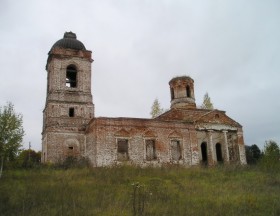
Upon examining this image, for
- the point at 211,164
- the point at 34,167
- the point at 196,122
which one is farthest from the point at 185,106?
the point at 34,167

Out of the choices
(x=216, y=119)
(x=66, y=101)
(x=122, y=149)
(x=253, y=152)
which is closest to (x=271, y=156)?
(x=216, y=119)

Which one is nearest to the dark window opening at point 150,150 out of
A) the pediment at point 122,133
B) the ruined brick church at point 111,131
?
the ruined brick church at point 111,131

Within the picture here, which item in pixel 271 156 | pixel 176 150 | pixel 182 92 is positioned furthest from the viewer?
pixel 182 92

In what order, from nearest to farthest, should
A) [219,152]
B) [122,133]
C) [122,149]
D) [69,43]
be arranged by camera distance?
[122,133] → [122,149] → [69,43] → [219,152]

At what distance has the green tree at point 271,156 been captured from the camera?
18.6 meters

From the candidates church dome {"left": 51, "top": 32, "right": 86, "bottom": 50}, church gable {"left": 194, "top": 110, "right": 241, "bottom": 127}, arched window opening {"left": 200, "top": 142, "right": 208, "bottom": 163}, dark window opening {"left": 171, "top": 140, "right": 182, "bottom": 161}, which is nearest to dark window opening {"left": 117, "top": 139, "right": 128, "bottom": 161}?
dark window opening {"left": 171, "top": 140, "right": 182, "bottom": 161}

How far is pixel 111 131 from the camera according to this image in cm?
2097

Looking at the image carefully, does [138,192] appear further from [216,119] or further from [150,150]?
[216,119]

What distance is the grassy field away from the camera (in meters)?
10.3

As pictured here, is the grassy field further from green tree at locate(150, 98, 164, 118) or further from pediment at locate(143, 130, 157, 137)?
green tree at locate(150, 98, 164, 118)

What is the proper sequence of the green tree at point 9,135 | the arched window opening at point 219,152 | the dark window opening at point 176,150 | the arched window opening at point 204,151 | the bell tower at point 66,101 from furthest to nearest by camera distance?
the arched window opening at point 219,152 → the arched window opening at point 204,151 → the dark window opening at point 176,150 → the bell tower at point 66,101 → the green tree at point 9,135

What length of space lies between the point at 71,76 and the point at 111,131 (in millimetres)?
5637

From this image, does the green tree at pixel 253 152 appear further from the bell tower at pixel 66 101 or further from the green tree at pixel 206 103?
the bell tower at pixel 66 101

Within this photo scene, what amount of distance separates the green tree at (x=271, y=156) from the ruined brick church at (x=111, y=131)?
16.9 ft
